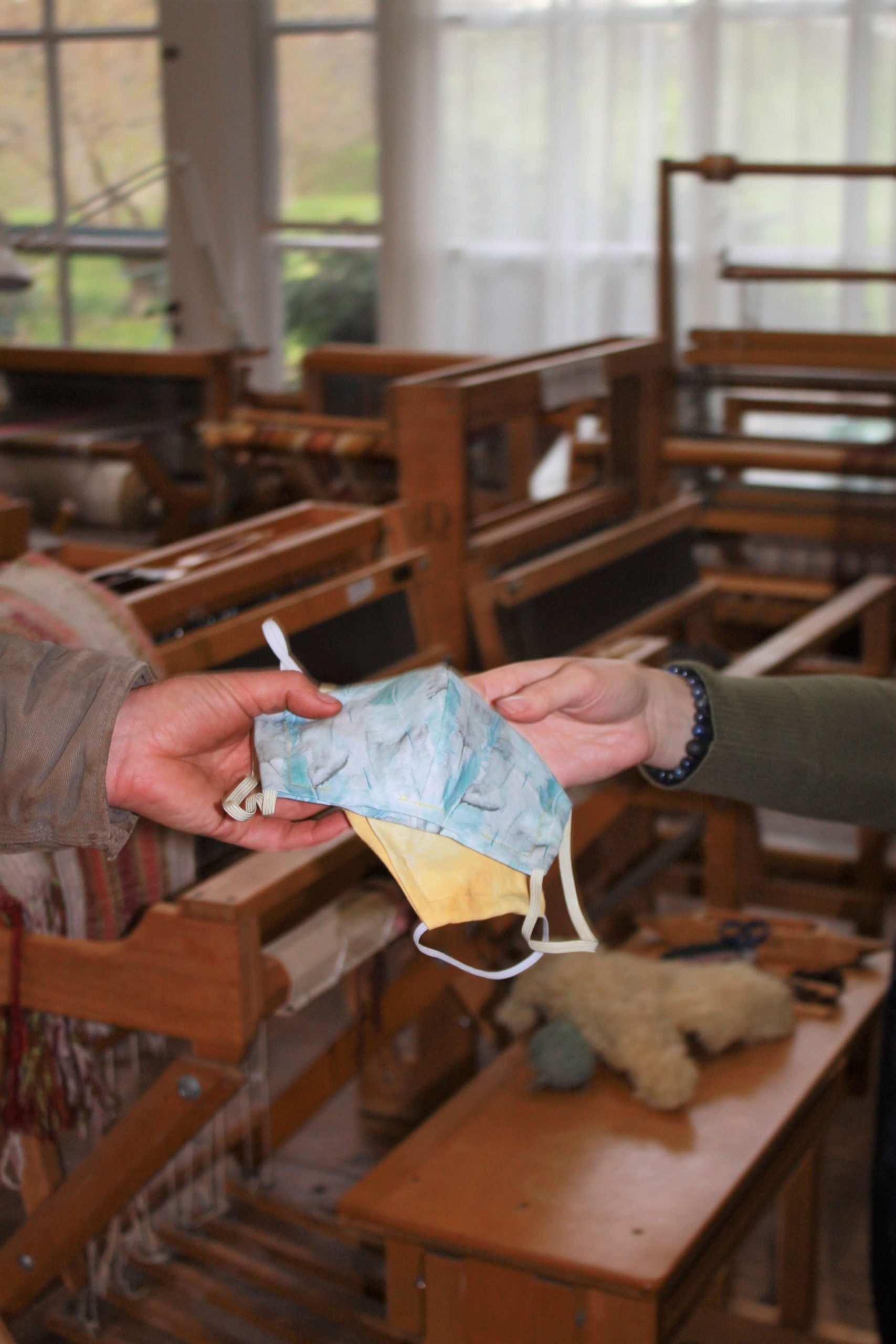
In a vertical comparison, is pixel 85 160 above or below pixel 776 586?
above

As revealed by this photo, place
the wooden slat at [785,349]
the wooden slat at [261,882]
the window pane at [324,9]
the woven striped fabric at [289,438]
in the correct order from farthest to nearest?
1. the window pane at [324,9]
2. the woven striped fabric at [289,438]
3. the wooden slat at [785,349]
4. the wooden slat at [261,882]

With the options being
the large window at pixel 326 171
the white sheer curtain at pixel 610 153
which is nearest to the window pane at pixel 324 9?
the large window at pixel 326 171

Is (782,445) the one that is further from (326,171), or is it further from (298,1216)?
(326,171)

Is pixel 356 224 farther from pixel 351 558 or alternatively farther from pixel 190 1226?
pixel 190 1226

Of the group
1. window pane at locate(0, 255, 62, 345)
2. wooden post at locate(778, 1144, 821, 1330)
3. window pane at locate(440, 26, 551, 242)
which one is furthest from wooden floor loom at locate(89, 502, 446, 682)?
window pane at locate(0, 255, 62, 345)

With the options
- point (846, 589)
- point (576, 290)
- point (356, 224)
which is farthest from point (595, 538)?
point (356, 224)

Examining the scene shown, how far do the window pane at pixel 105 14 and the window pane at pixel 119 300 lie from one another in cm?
105

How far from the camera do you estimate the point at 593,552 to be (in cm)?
268

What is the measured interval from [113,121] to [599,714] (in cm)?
649

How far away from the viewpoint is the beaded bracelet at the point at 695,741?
4.20ft

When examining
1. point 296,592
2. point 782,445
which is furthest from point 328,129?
point 296,592

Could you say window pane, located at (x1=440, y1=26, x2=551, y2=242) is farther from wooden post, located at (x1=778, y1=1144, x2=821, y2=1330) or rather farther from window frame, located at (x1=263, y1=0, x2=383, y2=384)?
wooden post, located at (x1=778, y1=1144, x2=821, y2=1330)

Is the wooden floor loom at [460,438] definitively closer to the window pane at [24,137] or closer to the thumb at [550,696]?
the thumb at [550,696]

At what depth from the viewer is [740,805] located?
2.55 meters
